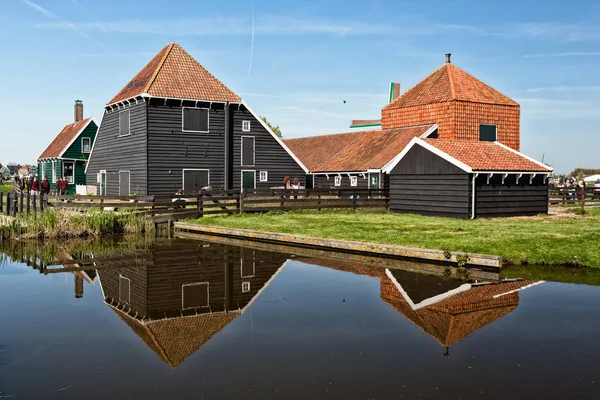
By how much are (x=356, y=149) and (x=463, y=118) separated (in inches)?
Result: 303

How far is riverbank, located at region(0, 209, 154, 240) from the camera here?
20938mm

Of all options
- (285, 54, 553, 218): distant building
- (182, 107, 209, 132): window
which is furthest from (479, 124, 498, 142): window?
(182, 107, 209, 132): window

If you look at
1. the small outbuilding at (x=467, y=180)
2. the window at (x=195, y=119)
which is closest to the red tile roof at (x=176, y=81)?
the window at (x=195, y=119)

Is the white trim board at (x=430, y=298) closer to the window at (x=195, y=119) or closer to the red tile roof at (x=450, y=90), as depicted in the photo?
the window at (x=195, y=119)

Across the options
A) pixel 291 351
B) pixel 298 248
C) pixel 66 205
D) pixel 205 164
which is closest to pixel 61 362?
pixel 291 351

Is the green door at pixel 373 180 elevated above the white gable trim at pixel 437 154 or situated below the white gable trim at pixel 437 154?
below

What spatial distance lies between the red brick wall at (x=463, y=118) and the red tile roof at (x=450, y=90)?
0.34 meters

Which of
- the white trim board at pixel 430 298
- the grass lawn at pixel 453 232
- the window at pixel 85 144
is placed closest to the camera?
the white trim board at pixel 430 298

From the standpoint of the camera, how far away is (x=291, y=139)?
2216 inches

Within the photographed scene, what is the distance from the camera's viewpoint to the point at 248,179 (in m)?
36.7

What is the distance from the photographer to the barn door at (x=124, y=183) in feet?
117

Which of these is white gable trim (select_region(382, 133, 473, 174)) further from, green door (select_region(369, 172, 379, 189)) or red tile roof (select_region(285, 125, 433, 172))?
green door (select_region(369, 172, 379, 189))

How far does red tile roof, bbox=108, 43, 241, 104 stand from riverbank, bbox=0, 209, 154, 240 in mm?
11685

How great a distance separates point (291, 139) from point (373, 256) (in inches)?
1605
